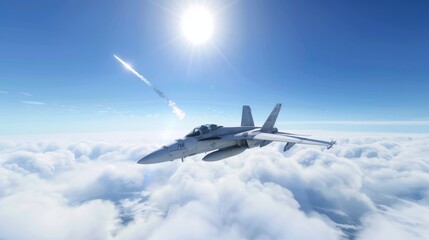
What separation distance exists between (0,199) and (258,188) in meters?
263

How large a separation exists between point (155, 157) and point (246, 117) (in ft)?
48.9

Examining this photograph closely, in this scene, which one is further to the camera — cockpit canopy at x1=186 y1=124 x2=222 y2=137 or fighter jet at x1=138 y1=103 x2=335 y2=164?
cockpit canopy at x1=186 y1=124 x2=222 y2=137

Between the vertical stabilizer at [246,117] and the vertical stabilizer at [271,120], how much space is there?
2.54 meters

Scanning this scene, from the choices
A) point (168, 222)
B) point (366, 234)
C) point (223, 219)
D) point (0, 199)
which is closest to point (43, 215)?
point (0, 199)

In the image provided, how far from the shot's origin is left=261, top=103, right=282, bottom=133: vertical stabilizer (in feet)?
73.5

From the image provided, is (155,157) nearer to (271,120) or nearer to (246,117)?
(246,117)

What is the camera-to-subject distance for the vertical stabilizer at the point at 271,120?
2239 centimetres

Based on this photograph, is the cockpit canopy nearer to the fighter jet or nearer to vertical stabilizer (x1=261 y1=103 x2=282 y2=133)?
the fighter jet

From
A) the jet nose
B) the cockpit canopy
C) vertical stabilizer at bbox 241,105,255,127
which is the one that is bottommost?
the jet nose

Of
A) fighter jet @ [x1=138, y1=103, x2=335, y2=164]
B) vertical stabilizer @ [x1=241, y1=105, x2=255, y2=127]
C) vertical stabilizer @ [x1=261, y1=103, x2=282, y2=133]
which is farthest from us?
vertical stabilizer @ [x1=241, y1=105, x2=255, y2=127]

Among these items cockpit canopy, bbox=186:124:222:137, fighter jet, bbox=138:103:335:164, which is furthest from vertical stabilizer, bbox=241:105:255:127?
cockpit canopy, bbox=186:124:222:137

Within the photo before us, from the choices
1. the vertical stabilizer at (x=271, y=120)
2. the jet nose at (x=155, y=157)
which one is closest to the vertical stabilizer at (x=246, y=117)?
the vertical stabilizer at (x=271, y=120)

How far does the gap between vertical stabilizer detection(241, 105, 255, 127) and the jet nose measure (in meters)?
13.7

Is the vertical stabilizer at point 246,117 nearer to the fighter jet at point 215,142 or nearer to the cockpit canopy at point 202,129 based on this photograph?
the fighter jet at point 215,142
